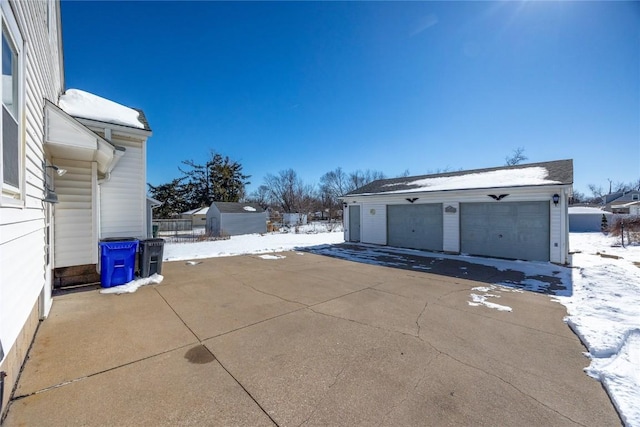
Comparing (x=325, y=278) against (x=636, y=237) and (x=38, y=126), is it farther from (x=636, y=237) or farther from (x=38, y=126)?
(x=636, y=237)

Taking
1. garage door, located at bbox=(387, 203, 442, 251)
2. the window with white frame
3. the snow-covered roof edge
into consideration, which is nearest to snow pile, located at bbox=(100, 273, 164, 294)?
the snow-covered roof edge

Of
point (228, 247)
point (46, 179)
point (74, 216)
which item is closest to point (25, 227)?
point (46, 179)

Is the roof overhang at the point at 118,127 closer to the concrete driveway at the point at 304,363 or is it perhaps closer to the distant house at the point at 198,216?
the concrete driveway at the point at 304,363

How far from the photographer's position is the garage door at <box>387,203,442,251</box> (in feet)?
37.8

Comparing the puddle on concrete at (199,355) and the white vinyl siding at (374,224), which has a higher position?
the white vinyl siding at (374,224)

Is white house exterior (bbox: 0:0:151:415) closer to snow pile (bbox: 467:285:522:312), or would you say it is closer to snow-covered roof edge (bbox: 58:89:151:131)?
snow-covered roof edge (bbox: 58:89:151:131)

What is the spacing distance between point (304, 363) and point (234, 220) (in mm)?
20448

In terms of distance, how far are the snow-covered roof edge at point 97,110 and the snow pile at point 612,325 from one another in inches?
353

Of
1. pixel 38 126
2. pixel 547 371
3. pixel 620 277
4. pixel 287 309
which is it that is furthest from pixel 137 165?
pixel 620 277

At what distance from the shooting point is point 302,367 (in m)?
2.88

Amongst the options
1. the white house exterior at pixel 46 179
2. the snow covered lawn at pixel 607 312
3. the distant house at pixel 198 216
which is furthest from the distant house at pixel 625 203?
the distant house at pixel 198 216

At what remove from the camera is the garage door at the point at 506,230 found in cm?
911

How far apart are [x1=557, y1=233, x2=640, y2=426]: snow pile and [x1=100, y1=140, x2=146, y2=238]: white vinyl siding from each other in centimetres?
851

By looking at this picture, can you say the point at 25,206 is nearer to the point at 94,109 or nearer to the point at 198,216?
the point at 94,109
